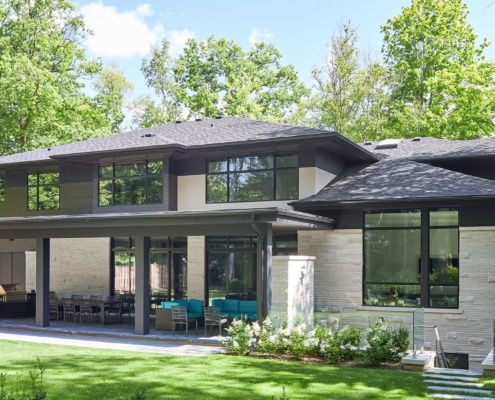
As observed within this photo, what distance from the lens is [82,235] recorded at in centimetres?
1870

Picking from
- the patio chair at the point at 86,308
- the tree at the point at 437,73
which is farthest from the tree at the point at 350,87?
the patio chair at the point at 86,308

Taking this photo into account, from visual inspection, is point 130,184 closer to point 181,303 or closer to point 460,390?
point 181,303

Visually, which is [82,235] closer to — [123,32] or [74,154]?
[74,154]

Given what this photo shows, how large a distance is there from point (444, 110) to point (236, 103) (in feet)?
48.1

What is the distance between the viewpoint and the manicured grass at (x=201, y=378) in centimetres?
1021

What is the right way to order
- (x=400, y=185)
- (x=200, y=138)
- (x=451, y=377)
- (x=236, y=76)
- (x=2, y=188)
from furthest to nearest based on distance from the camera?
(x=236, y=76), (x=2, y=188), (x=200, y=138), (x=400, y=185), (x=451, y=377)

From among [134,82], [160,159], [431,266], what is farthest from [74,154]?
[134,82]

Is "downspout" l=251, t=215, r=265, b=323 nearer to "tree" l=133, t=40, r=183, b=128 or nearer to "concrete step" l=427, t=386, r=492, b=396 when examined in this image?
"concrete step" l=427, t=386, r=492, b=396

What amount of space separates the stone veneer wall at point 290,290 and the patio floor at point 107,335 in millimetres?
1632

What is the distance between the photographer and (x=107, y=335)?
1758 cm

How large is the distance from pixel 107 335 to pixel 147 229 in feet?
10.3

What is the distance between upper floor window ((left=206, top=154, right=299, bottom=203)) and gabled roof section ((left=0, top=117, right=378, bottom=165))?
2.54 ft

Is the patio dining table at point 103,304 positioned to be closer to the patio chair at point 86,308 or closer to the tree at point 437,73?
the patio chair at point 86,308

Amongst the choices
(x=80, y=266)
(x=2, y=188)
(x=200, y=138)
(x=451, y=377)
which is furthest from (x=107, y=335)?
(x=2, y=188)
